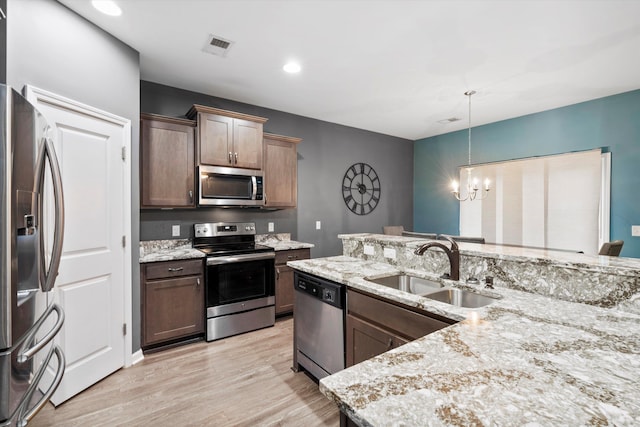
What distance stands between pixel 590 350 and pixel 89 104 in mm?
3038

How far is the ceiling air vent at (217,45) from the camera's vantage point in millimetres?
2398

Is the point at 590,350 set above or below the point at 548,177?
below

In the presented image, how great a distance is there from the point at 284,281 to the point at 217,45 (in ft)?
8.08

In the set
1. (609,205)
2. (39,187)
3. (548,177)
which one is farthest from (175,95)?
(609,205)

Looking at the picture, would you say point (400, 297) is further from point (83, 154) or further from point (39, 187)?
point (83, 154)

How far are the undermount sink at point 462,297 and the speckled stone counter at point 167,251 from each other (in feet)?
7.17

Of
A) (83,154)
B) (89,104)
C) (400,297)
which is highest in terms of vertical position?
(89,104)

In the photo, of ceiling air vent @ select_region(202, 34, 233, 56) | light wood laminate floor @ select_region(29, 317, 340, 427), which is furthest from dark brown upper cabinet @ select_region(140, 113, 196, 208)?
light wood laminate floor @ select_region(29, 317, 340, 427)

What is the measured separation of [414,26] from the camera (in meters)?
2.23

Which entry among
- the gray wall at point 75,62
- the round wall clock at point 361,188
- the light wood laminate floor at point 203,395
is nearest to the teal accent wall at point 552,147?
the round wall clock at point 361,188

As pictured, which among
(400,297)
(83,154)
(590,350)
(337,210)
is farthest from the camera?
(337,210)

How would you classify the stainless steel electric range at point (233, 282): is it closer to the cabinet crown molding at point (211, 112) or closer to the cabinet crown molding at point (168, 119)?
the cabinet crown molding at point (168, 119)

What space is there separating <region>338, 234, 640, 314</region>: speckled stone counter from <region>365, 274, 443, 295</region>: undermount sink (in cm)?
11

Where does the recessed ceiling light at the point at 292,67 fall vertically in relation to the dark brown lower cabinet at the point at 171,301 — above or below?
above
